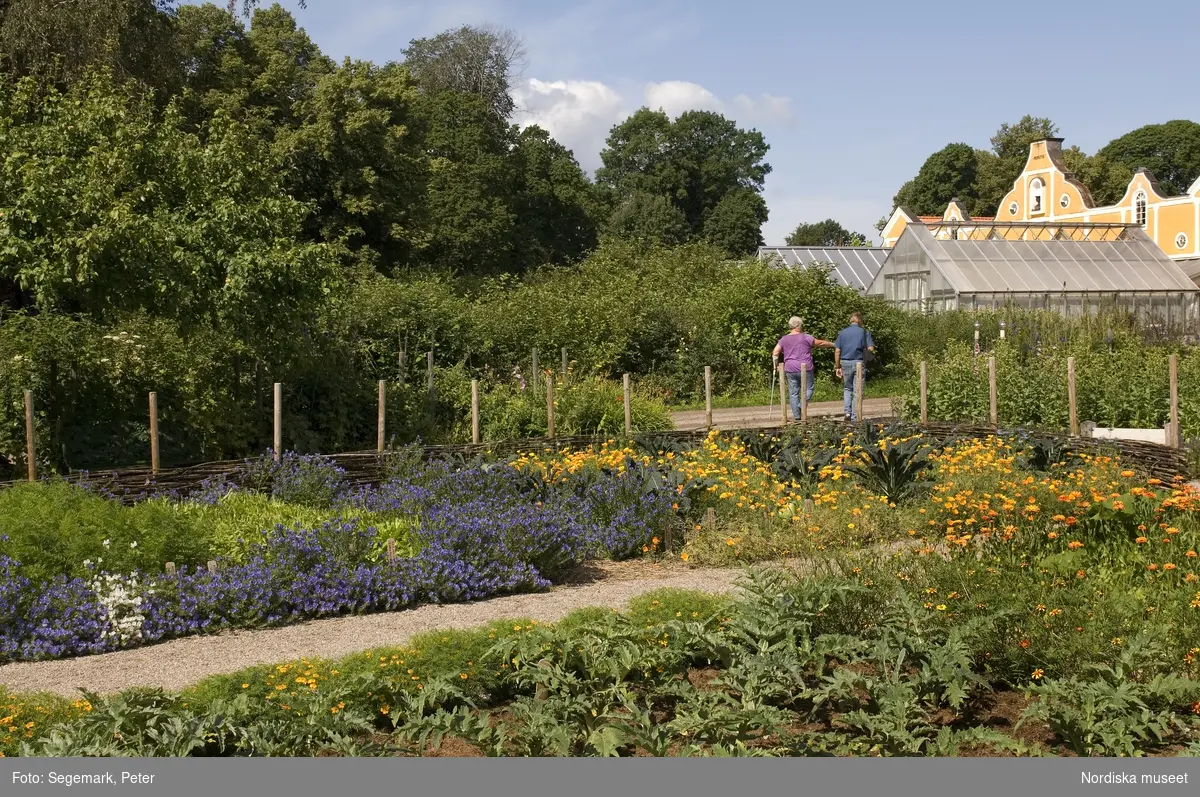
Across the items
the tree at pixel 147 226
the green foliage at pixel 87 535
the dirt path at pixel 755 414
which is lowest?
the green foliage at pixel 87 535

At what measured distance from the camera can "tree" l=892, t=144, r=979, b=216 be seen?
68.2 m

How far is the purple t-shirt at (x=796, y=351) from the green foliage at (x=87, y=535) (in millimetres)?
8907

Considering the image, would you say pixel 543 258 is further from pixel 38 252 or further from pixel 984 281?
pixel 38 252

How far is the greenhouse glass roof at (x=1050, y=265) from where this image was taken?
2931 centimetres

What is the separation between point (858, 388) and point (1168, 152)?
62.8m

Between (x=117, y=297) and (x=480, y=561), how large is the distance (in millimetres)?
6429

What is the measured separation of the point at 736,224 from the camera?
6350 cm

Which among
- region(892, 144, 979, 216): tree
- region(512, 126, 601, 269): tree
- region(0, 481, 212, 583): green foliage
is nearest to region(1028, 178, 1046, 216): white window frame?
region(892, 144, 979, 216): tree

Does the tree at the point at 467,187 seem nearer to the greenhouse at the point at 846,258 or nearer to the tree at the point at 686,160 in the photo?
the greenhouse at the point at 846,258

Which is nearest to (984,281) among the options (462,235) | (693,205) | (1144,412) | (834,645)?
(1144,412)

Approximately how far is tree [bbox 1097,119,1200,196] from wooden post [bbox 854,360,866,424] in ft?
195

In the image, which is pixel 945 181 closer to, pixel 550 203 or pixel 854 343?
pixel 550 203

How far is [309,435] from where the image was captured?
13266mm

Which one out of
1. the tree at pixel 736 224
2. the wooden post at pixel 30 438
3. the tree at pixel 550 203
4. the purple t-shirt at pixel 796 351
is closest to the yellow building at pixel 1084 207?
the tree at pixel 736 224
